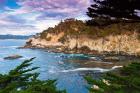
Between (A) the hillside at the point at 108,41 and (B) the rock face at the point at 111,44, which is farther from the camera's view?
(A) the hillside at the point at 108,41

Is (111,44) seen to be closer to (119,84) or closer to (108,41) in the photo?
(108,41)

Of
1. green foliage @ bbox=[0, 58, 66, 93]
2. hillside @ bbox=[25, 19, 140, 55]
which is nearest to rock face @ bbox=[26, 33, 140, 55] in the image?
hillside @ bbox=[25, 19, 140, 55]

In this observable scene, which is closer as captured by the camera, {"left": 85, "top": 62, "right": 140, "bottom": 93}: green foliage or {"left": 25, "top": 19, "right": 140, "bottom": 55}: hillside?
{"left": 85, "top": 62, "right": 140, "bottom": 93}: green foliage

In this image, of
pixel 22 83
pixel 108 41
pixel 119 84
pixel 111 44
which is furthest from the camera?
pixel 108 41

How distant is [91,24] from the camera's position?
1184cm

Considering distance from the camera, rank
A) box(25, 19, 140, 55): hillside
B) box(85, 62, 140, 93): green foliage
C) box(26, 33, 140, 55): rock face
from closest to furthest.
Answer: box(85, 62, 140, 93): green foliage, box(26, 33, 140, 55): rock face, box(25, 19, 140, 55): hillside

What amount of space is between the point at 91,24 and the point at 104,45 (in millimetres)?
151668

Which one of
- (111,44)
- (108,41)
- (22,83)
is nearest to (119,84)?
(22,83)

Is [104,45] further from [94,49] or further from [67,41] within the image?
[67,41]

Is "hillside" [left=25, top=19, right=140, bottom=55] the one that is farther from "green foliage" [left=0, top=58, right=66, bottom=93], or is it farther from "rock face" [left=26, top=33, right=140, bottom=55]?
"green foliage" [left=0, top=58, right=66, bottom=93]

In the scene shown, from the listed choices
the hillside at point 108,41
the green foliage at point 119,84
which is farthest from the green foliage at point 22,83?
the hillside at point 108,41

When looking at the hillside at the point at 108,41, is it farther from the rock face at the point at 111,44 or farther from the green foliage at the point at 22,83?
the green foliage at the point at 22,83

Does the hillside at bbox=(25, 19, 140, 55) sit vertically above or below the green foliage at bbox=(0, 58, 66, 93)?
below

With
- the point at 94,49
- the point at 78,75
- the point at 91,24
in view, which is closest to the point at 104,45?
the point at 94,49
